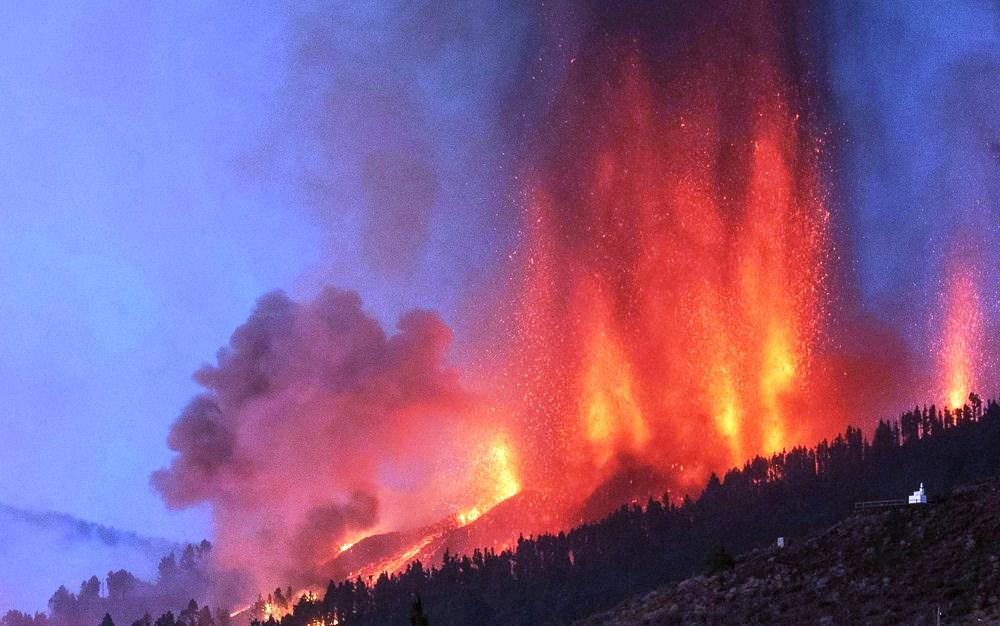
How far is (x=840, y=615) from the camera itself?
103438 millimetres

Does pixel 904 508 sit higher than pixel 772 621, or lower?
higher

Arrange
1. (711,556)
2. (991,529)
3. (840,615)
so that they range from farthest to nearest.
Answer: (711,556) → (991,529) → (840,615)

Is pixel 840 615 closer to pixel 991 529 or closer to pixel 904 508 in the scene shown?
pixel 991 529

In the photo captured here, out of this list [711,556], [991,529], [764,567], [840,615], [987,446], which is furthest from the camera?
[987,446]

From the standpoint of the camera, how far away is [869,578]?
112250mm

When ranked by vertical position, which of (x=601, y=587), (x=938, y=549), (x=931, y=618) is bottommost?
(x=931, y=618)

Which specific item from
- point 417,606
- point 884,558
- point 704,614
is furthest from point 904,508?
point 417,606

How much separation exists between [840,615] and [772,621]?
21.0 feet

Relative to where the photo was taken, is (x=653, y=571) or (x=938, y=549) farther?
(x=653, y=571)

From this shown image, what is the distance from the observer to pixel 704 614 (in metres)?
118

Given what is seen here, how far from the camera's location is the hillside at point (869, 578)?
100438mm

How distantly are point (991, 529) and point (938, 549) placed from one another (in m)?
4.75

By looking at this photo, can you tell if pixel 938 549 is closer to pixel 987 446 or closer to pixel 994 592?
pixel 994 592

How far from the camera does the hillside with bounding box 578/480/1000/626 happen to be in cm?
10044
